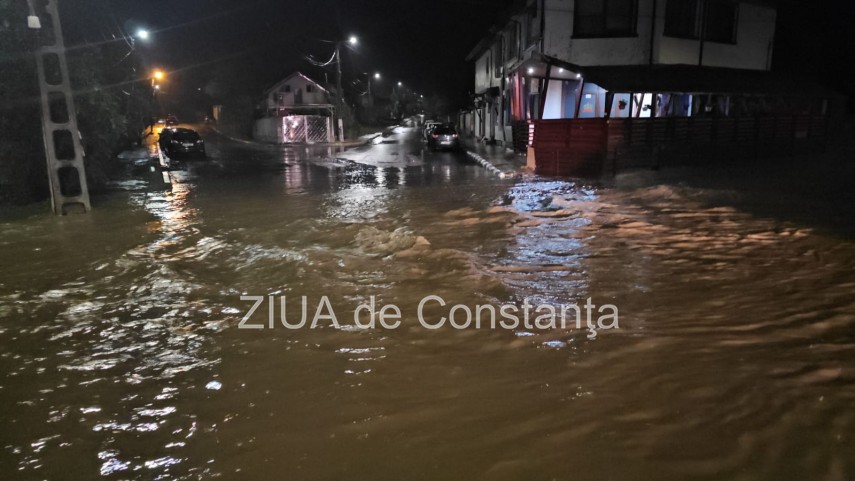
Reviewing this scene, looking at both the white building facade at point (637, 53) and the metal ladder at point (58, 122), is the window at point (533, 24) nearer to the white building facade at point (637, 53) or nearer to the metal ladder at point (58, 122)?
the white building facade at point (637, 53)

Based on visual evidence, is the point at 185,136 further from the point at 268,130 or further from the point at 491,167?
the point at 268,130

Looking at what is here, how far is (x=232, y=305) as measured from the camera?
6438 mm

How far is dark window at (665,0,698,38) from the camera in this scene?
73.2 ft

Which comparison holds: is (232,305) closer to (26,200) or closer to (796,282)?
(796,282)

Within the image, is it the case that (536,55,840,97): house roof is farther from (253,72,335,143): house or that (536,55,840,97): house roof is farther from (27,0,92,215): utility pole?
(253,72,335,143): house

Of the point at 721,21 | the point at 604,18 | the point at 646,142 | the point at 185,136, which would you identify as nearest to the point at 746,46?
the point at 721,21

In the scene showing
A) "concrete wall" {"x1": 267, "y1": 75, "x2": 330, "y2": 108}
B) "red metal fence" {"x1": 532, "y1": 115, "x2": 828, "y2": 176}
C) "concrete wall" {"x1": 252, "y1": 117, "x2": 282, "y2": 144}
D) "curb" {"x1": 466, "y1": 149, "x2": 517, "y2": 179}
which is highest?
"concrete wall" {"x1": 267, "y1": 75, "x2": 330, "y2": 108}

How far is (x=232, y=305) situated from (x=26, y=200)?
40.0 feet

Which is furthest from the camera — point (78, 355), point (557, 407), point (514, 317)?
point (514, 317)

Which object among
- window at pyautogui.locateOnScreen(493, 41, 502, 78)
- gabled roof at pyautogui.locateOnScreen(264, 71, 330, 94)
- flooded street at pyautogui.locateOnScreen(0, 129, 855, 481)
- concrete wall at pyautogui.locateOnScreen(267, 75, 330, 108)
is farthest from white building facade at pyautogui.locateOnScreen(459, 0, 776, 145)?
concrete wall at pyautogui.locateOnScreen(267, 75, 330, 108)

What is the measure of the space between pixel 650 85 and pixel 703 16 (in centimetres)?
686

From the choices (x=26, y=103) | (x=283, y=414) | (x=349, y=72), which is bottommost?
(x=283, y=414)

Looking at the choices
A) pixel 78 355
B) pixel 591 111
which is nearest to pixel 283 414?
pixel 78 355

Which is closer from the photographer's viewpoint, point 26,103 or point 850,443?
point 850,443
